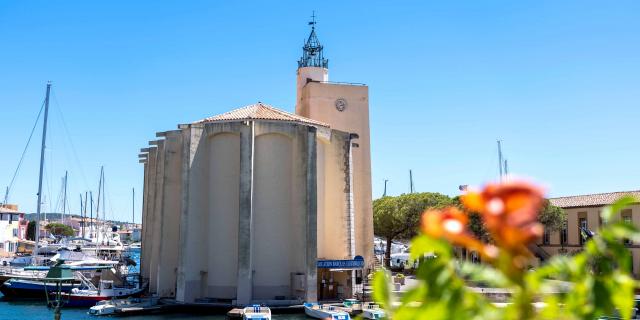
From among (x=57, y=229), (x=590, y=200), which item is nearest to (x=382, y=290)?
(x=590, y=200)

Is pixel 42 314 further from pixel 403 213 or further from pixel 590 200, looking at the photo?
pixel 590 200

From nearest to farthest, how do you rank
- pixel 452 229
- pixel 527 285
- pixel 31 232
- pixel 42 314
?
pixel 452 229 < pixel 527 285 < pixel 42 314 < pixel 31 232

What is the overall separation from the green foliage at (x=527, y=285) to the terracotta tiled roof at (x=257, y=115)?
1495 inches

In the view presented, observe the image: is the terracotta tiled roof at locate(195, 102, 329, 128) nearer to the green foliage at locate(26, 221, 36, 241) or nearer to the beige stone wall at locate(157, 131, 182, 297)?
the beige stone wall at locate(157, 131, 182, 297)

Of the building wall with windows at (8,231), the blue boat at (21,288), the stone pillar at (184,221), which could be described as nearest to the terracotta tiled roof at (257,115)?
the stone pillar at (184,221)

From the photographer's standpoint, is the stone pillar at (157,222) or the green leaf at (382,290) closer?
the green leaf at (382,290)

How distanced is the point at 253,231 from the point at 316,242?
380 centimetres

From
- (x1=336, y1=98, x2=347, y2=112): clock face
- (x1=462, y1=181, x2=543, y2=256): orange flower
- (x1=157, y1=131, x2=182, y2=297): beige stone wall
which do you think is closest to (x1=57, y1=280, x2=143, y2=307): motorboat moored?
(x1=157, y1=131, x2=182, y2=297): beige stone wall

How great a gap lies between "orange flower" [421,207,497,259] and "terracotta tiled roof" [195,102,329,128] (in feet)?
125

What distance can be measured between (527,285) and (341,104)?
48468mm

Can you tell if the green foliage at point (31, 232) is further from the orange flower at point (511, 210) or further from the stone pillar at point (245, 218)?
the orange flower at point (511, 210)

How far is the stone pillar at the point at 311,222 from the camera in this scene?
1463 inches

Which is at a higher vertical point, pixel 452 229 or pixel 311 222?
pixel 311 222

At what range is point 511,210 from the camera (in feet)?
5.72
